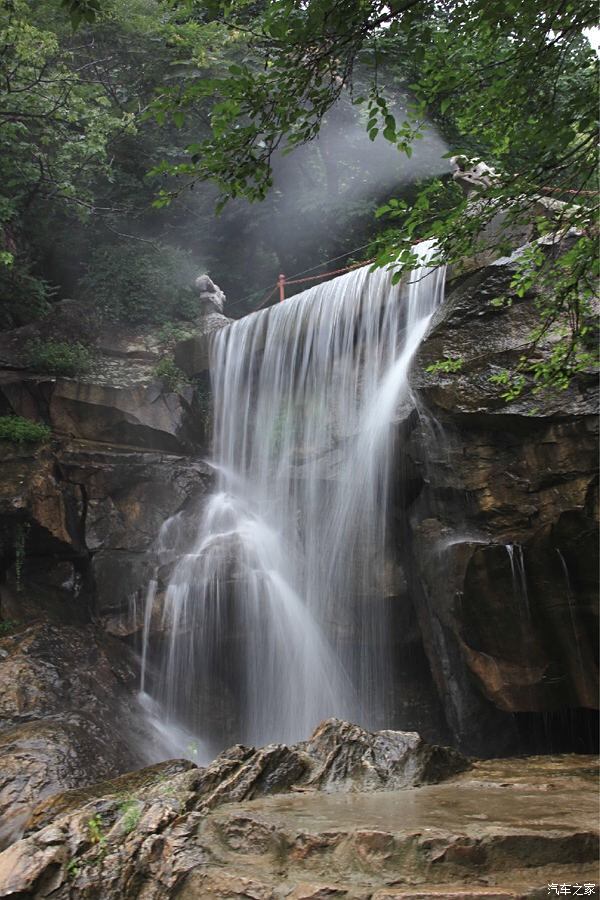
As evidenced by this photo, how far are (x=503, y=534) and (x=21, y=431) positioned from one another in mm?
7908

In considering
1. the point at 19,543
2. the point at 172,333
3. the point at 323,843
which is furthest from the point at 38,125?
the point at 323,843

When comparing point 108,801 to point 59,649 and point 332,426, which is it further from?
point 332,426

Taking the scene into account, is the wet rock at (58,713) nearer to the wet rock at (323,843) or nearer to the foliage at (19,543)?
the foliage at (19,543)

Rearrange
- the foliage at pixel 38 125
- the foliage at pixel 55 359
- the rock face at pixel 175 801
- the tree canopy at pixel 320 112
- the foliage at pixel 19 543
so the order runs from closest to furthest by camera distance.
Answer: the tree canopy at pixel 320 112 → the rock face at pixel 175 801 → the foliage at pixel 19 543 → the foliage at pixel 38 125 → the foliage at pixel 55 359

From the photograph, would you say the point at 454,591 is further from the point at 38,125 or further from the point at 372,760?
the point at 38,125

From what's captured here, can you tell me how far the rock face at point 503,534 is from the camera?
326 inches

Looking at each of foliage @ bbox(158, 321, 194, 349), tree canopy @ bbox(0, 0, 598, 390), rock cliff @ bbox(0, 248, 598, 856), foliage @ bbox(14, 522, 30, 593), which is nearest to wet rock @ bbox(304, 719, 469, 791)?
→ rock cliff @ bbox(0, 248, 598, 856)

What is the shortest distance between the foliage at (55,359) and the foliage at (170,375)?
4.89 ft

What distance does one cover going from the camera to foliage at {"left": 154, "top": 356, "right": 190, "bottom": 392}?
48.9 ft

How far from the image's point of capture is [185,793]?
5535mm

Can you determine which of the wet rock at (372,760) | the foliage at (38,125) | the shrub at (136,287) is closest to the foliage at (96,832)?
the wet rock at (372,760)

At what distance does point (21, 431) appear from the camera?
39.6 feet

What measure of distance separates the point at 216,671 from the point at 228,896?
265 inches

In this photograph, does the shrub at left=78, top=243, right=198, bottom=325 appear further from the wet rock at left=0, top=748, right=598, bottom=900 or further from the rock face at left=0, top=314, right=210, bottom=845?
the wet rock at left=0, top=748, right=598, bottom=900
